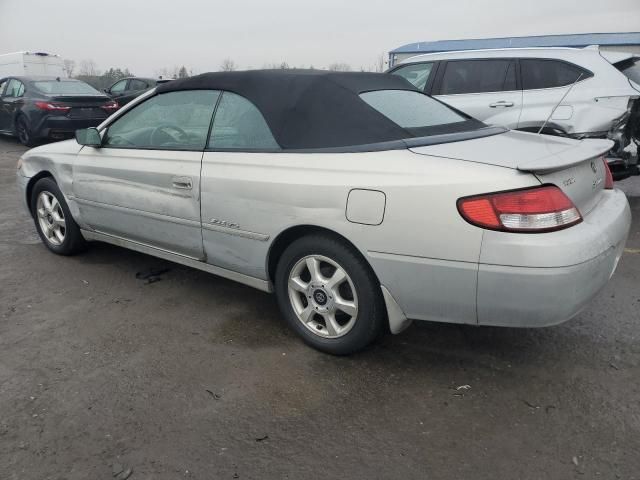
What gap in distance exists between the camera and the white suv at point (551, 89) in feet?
18.7

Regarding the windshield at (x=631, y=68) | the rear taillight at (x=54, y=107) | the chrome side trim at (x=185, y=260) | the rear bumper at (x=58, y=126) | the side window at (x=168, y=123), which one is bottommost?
the chrome side trim at (x=185, y=260)

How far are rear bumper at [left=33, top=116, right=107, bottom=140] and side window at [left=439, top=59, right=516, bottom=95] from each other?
7072mm

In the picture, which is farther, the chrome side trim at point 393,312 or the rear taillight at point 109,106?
the rear taillight at point 109,106

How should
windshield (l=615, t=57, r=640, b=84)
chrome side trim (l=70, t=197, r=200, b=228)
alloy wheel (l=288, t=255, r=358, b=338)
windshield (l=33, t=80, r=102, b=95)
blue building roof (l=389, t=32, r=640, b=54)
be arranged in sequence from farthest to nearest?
blue building roof (l=389, t=32, r=640, b=54)
windshield (l=33, t=80, r=102, b=95)
windshield (l=615, t=57, r=640, b=84)
chrome side trim (l=70, t=197, r=200, b=228)
alloy wheel (l=288, t=255, r=358, b=338)

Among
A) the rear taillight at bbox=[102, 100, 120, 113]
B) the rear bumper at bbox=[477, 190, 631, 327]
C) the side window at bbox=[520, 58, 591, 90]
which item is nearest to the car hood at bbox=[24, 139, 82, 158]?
the rear bumper at bbox=[477, 190, 631, 327]

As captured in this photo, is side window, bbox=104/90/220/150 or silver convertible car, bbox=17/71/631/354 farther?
side window, bbox=104/90/220/150

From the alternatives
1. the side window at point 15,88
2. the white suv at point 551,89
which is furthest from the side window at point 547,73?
the side window at point 15,88

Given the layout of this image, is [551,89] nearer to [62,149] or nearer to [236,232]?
[236,232]

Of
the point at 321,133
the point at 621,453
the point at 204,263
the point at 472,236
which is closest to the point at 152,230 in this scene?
the point at 204,263

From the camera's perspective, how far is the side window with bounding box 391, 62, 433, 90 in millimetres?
6975

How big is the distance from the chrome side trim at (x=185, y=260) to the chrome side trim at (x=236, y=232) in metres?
0.28

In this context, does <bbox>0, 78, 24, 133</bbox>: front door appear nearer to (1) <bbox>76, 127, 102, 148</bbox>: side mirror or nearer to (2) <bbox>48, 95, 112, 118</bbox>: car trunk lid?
(2) <bbox>48, 95, 112, 118</bbox>: car trunk lid

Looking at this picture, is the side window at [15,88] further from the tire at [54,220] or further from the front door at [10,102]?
the tire at [54,220]

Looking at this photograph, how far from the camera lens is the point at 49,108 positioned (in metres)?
10.3
